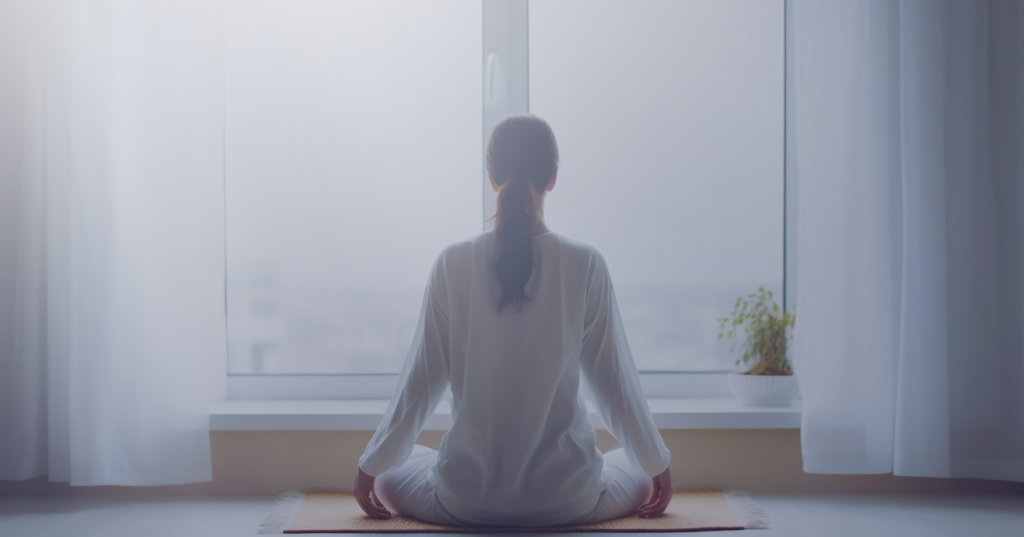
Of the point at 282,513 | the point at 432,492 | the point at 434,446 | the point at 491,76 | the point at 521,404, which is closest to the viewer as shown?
the point at 521,404

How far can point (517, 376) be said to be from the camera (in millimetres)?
1602

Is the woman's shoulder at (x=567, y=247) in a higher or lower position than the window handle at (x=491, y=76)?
lower

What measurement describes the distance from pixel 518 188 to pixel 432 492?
0.73 m

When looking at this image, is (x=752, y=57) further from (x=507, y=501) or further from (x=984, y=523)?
(x=507, y=501)

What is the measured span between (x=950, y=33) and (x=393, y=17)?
5.46ft

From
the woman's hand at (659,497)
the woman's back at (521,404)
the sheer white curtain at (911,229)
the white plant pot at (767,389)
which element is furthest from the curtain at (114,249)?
the sheer white curtain at (911,229)

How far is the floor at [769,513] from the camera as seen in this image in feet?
5.73

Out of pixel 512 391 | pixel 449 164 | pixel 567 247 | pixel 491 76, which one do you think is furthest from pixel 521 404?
pixel 491 76

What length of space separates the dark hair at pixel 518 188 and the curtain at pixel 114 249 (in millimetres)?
933

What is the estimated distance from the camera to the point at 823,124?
203cm

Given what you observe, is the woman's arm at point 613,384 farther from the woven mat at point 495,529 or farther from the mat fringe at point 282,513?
the mat fringe at point 282,513

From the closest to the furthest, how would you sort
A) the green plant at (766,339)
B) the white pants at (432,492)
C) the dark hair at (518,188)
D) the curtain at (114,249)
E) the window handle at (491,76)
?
the dark hair at (518,188) → the white pants at (432,492) → the curtain at (114,249) → the green plant at (766,339) → the window handle at (491,76)

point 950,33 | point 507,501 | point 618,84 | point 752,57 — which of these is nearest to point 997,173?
point 950,33

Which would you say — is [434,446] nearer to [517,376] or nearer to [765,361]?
[517,376]
